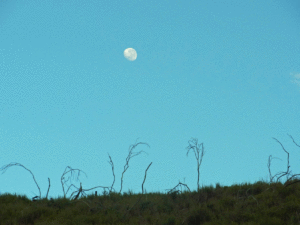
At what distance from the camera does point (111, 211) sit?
421 inches

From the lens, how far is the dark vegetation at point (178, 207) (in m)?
9.25

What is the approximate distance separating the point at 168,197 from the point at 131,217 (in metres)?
2.31

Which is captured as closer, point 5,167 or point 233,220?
point 233,220

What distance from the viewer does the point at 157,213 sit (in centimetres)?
1032

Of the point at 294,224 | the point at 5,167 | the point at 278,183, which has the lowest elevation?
the point at 294,224

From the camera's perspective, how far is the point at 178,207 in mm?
10836

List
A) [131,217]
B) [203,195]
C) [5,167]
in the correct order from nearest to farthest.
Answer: [131,217] < [203,195] < [5,167]

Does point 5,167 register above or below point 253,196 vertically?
above

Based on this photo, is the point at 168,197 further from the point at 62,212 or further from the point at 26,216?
the point at 26,216

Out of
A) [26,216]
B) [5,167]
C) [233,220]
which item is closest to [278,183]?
[233,220]

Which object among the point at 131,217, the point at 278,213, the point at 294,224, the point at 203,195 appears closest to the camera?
the point at 294,224

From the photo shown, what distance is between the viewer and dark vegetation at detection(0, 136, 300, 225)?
30.3ft

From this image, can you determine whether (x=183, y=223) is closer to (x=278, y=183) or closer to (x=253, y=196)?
(x=253, y=196)

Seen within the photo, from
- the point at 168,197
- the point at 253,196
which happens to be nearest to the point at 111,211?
the point at 168,197
